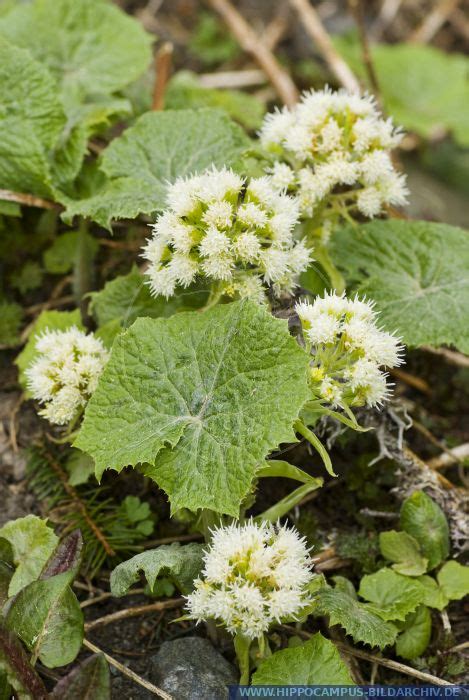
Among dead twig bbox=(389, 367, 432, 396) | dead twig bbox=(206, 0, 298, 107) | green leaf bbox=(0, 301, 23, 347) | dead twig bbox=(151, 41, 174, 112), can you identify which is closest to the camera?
green leaf bbox=(0, 301, 23, 347)

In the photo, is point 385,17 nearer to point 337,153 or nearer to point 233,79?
point 233,79

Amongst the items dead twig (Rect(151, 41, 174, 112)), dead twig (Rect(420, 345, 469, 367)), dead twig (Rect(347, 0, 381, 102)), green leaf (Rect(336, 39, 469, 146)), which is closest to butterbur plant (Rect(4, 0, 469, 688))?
dead twig (Rect(420, 345, 469, 367))

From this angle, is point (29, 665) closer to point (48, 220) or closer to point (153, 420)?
point (153, 420)

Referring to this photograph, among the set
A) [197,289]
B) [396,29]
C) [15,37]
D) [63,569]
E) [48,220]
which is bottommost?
[63,569]

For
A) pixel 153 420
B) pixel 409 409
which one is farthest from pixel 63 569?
pixel 409 409

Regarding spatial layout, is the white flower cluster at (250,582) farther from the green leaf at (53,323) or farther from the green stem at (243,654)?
the green leaf at (53,323)

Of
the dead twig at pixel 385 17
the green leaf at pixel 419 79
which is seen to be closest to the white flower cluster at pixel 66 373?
the green leaf at pixel 419 79

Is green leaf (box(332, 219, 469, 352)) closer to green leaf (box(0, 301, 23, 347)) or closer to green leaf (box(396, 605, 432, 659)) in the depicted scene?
green leaf (box(396, 605, 432, 659))
